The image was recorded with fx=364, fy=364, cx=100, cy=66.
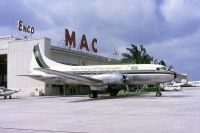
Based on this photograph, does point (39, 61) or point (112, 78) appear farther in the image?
point (39, 61)

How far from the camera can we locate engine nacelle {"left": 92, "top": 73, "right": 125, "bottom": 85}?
121 feet

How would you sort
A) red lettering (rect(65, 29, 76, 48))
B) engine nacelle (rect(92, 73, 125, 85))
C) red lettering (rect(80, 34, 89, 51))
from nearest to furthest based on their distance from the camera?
1. engine nacelle (rect(92, 73, 125, 85))
2. red lettering (rect(65, 29, 76, 48))
3. red lettering (rect(80, 34, 89, 51))

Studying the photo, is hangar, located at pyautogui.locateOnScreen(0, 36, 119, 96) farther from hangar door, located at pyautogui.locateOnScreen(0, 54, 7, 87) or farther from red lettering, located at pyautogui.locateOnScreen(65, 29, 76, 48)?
hangar door, located at pyautogui.locateOnScreen(0, 54, 7, 87)

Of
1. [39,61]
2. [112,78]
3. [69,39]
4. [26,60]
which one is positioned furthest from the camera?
[69,39]

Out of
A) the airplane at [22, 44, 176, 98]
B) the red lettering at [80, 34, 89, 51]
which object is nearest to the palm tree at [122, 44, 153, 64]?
the red lettering at [80, 34, 89, 51]

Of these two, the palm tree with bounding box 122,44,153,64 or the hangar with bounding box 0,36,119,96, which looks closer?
the hangar with bounding box 0,36,119,96

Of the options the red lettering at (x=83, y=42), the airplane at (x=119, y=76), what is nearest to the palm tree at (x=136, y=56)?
the red lettering at (x=83, y=42)

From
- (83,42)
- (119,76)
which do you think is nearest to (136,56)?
(83,42)

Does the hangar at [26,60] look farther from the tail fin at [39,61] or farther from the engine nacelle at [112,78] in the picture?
the engine nacelle at [112,78]

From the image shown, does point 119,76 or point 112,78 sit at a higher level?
point 119,76

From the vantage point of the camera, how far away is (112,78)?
3684cm

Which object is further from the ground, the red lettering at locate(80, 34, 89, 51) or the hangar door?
the red lettering at locate(80, 34, 89, 51)

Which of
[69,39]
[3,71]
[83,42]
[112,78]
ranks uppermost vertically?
[83,42]

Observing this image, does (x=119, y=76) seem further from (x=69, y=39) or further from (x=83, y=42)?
(x=83, y=42)
